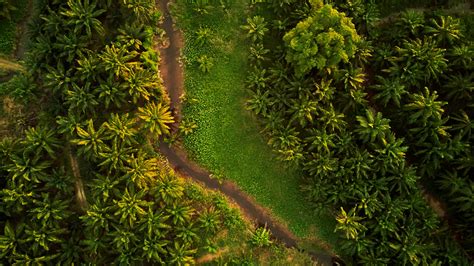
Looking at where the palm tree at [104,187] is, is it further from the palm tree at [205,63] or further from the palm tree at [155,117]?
the palm tree at [205,63]

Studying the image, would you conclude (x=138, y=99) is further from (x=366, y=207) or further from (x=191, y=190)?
(x=366, y=207)

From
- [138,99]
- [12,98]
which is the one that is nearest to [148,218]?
[138,99]

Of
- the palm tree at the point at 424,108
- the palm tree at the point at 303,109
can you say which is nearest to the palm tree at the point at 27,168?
the palm tree at the point at 303,109

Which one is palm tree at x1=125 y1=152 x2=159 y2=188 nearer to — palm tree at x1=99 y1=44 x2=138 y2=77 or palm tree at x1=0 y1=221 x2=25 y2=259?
palm tree at x1=99 y1=44 x2=138 y2=77

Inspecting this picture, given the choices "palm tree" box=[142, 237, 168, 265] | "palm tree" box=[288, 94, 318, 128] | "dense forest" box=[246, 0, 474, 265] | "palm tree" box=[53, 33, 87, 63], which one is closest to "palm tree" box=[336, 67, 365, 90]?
"dense forest" box=[246, 0, 474, 265]

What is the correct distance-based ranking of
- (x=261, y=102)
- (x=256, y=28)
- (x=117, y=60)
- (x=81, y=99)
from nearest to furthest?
(x=81, y=99), (x=117, y=60), (x=261, y=102), (x=256, y=28)

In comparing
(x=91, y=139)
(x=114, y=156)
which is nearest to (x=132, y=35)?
(x=91, y=139)

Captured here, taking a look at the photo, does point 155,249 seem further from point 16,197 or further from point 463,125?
point 463,125
